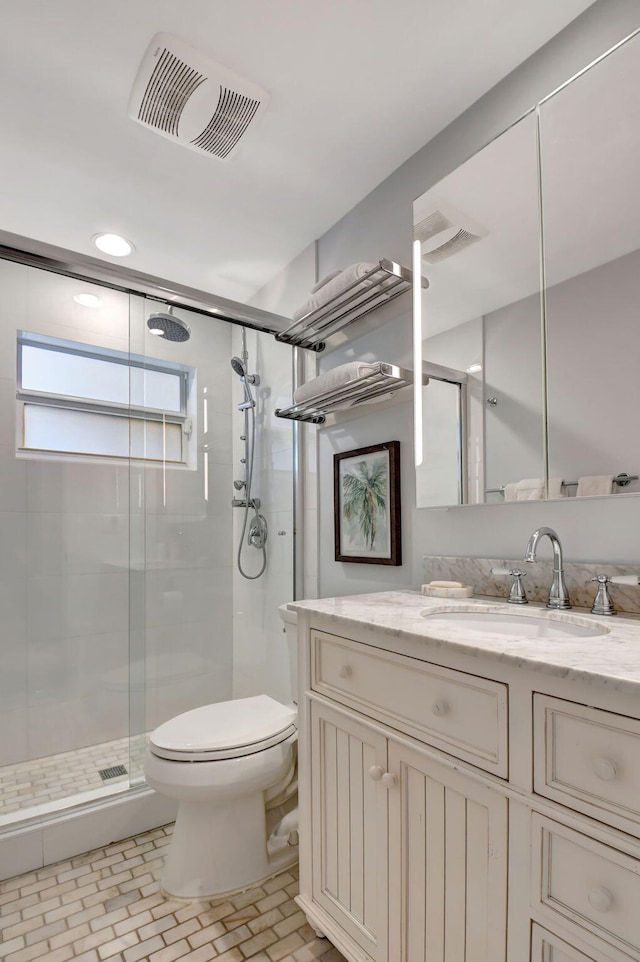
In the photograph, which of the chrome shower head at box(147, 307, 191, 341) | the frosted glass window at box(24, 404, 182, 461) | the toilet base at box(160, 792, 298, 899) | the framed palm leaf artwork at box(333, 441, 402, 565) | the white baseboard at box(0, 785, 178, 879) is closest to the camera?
the toilet base at box(160, 792, 298, 899)

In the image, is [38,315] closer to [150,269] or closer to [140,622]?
[150,269]

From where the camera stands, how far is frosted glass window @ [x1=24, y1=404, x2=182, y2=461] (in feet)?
7.43

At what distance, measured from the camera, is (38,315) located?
2322mm

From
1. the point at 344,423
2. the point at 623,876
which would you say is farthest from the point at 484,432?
the point at 623,876

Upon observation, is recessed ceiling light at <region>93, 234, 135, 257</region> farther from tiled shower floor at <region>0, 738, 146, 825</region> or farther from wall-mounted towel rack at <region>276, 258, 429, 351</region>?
tiled shower floor at <region>0, 738, 146, 825</region>

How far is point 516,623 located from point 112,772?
5.86 feet

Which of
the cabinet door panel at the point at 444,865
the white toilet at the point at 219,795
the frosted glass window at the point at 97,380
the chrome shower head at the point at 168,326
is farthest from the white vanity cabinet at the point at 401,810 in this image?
the chrome shower head at the point at 168,326

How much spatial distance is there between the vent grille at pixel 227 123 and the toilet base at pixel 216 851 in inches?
82.9

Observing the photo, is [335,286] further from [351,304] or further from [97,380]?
[97,380]

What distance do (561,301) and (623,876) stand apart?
1205 mm

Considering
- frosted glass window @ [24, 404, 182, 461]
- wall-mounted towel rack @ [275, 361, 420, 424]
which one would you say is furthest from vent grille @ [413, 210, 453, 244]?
frosted glass window @ [24, 404, 182, 461]

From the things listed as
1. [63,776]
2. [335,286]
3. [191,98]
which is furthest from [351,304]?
[63,776]

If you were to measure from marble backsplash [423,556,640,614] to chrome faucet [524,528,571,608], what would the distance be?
0.04 meters

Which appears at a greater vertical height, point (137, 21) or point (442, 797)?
point (137, 21)
